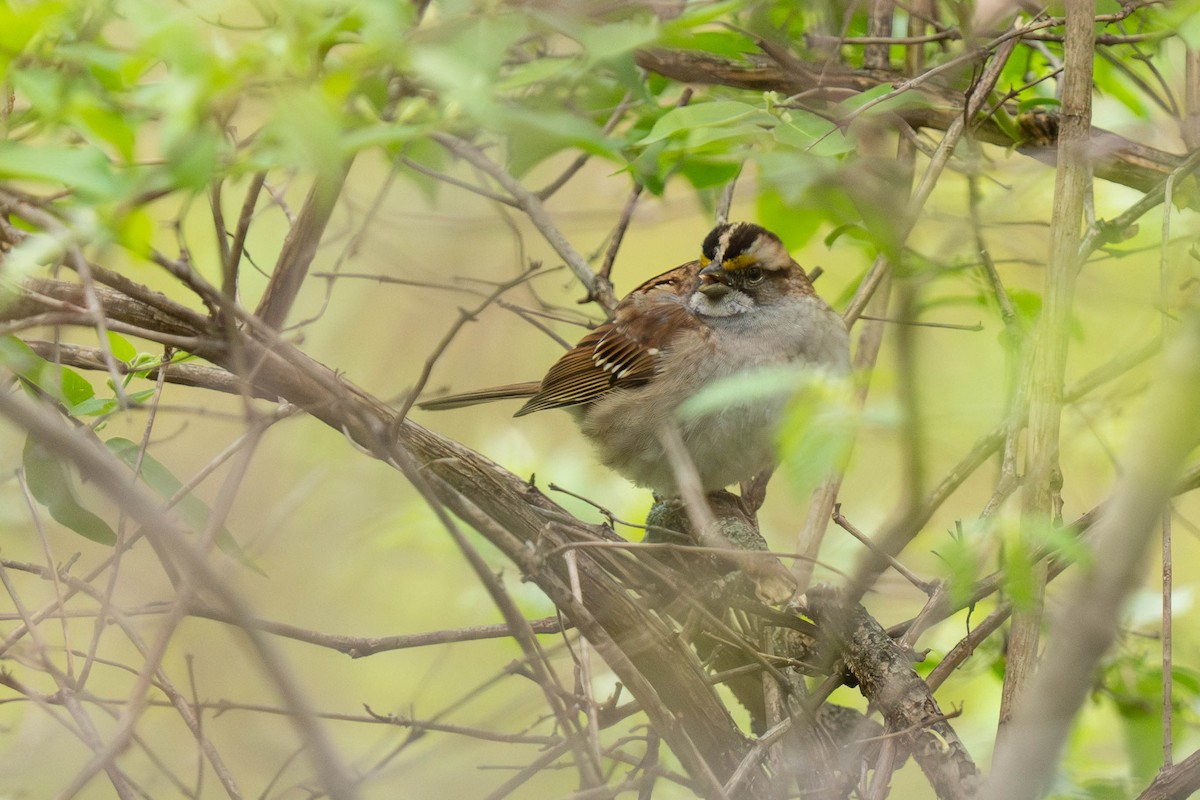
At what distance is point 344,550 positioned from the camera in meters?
3.86

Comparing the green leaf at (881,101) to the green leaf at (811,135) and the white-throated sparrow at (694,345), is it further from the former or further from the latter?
the white-throated sparrow at (694,345)

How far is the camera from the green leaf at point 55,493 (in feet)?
5.90

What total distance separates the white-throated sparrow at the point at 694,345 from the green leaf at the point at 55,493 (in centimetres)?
134

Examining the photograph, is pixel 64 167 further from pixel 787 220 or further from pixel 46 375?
pixel 787 220

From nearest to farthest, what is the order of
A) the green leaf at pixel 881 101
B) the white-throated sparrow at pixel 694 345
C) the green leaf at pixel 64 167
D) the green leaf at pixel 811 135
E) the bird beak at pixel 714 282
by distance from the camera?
1. the green leaf at pixel 64 167
2. the green leaf at pixel 811 135
3. the green leaf at pixel 881 101
4. the white-throated sparrow at pixel 694 345
5. the bird beak at pixel 714 282

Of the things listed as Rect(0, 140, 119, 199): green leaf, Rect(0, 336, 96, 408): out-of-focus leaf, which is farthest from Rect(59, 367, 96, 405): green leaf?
Rect(0, 140, 119, 199): green leaf

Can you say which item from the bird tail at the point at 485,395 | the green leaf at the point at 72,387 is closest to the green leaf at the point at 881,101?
the green leaf at the point at 72,387

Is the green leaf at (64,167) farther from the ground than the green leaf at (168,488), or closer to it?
closer to it

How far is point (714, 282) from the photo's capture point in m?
3.34

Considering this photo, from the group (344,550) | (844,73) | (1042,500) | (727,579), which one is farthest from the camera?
(344,550)

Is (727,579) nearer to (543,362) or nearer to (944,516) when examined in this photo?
(944,516)

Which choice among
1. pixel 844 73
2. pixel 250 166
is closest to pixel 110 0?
pixel 250 166

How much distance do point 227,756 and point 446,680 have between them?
88 centimetres

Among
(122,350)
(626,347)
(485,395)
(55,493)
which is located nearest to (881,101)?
(122,350)
